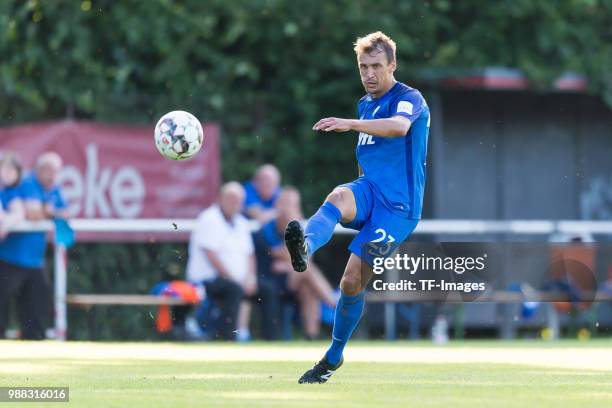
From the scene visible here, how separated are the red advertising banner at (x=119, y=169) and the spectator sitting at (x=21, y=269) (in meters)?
1.49

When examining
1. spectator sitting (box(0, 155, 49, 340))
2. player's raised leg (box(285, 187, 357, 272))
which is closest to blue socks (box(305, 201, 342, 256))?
player's raised leg (box(285, 187, 357, 272))

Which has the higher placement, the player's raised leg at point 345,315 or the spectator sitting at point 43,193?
the spectator sitting at point 43,193

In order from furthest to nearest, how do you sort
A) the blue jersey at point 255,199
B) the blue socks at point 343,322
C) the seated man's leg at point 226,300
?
the blue jersey at point 255,199, the seated man's leg at point 226,300, the blue socks at point 343,322

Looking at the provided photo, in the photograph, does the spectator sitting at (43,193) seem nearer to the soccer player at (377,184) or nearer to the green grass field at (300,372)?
the green grass field at (300,372)

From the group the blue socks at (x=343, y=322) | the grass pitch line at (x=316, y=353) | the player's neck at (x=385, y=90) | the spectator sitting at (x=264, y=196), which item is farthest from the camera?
the spectator sitting at (x=264, y=196)

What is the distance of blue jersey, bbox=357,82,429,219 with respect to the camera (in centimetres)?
917

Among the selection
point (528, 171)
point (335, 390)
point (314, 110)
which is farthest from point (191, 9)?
point (335, 390)

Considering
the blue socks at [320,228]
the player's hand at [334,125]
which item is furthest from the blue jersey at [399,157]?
the player's hand at [334,125]

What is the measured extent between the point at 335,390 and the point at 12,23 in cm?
1085

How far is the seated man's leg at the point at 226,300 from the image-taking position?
15.7m

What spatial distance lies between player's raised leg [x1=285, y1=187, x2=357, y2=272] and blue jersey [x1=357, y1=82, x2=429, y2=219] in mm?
309

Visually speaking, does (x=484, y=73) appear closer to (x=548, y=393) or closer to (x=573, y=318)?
(x=573, y=318)

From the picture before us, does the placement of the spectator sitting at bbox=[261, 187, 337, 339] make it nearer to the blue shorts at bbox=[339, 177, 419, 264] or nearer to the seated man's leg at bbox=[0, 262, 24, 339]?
the seated man's leg at bbox=[0, 262, 24, 339]

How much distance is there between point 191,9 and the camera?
18.6 m
